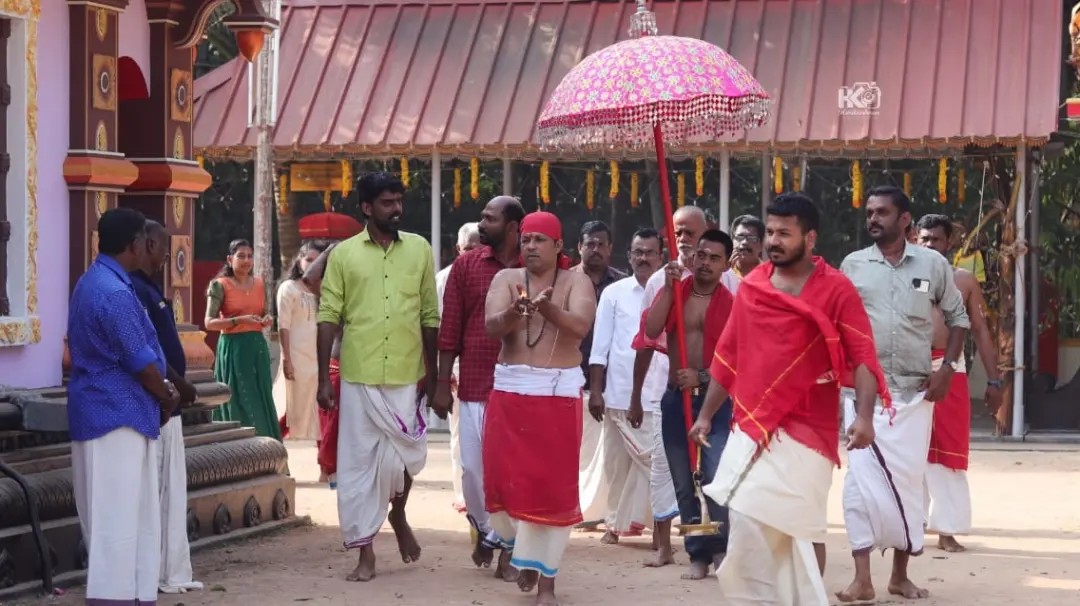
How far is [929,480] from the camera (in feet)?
32.4

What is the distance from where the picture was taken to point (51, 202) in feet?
30.3

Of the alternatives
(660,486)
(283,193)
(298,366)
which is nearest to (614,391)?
(660,486)

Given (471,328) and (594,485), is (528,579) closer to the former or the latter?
(471,328)

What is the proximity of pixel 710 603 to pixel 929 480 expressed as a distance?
7.45 feet

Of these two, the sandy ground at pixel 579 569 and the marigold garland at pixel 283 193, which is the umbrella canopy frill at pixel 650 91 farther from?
the marigold garland at pixel 283 193

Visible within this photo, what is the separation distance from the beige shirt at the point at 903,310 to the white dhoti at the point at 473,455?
2.01m

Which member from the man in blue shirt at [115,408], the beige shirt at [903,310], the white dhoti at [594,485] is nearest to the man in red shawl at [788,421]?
the beige shirt at [903,310]

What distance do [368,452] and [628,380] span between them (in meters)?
1.97

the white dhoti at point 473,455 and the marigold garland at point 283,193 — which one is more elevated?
the marigold garland at point 283,193

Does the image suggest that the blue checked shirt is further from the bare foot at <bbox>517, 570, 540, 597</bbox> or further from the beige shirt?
the beige shirt

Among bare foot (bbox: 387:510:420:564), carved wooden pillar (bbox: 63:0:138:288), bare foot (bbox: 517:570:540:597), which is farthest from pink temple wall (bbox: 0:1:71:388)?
bare foot (bbox: 517:570:540:597)

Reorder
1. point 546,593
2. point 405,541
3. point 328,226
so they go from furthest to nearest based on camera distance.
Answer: point 328,226 → point 405,541 → point 546,593

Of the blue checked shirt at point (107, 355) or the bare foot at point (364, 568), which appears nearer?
the blue checked shirt at point (107, 355)

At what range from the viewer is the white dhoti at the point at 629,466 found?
10109mm
